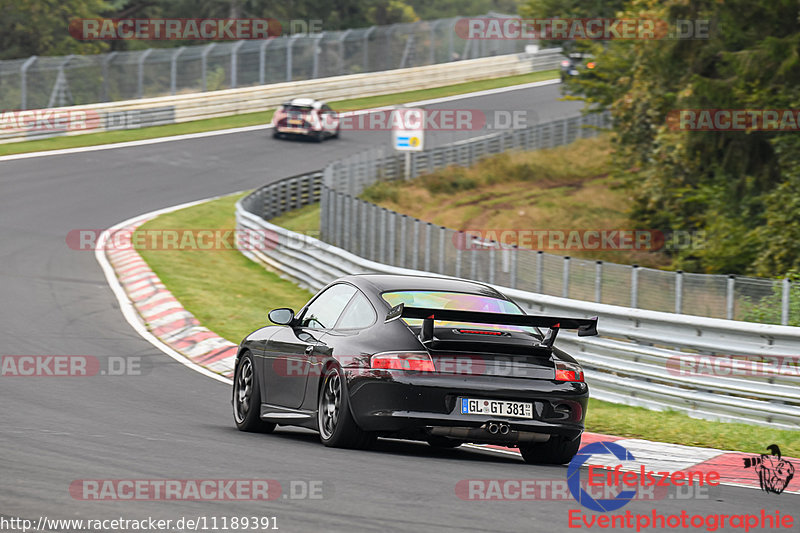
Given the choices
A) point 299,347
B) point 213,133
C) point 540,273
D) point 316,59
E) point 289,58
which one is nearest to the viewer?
point 299,347

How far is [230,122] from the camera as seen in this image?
1807 inches

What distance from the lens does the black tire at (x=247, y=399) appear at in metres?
9.90

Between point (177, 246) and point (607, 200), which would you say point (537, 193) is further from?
point (177, 246)

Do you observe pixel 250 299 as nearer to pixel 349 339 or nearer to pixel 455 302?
pixel 455 302

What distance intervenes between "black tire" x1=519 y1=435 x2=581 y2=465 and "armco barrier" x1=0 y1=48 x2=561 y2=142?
31955 millimetres

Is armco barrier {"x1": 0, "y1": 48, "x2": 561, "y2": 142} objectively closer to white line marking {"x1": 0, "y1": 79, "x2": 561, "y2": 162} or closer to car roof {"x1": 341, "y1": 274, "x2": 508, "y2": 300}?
white line marking {"x1": 0, "y1": 79, "x2": 561, "y2": 162}

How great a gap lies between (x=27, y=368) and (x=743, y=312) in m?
7.68

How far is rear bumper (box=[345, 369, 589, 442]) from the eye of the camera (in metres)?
8.17

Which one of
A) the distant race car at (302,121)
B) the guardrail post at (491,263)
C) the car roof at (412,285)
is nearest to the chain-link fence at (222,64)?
the distant race car at (302,121)

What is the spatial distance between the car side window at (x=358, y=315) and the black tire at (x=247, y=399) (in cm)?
126

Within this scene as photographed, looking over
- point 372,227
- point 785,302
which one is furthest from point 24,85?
point 785,302

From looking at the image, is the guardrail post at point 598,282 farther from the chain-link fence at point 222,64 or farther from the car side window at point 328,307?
the chain-link fence at point 222,64

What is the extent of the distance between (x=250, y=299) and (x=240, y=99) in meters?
28.2

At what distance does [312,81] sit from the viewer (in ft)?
168
